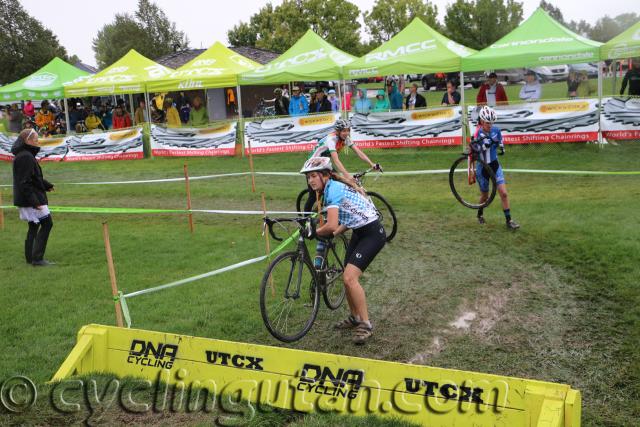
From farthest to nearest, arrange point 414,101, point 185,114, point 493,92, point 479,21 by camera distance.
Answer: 1. point 479,21
2. point 185,114
3. point 414,101
4. point 493,92

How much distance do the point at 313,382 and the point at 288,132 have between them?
686 inches

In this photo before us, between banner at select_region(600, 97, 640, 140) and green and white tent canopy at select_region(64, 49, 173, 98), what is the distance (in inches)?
655

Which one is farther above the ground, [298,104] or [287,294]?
[298,104]

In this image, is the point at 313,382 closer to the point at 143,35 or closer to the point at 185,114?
the point at 185,114

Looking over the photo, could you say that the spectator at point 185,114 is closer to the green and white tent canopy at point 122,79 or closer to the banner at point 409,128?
the green and white tent canopy at point 122,79

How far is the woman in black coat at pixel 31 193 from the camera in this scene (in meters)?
10.2

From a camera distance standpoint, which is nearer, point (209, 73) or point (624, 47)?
point (624, 47)

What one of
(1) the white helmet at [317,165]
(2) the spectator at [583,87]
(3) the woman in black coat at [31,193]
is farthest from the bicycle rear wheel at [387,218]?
(2) the spectator at [583,87]

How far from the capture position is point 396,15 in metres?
75.1

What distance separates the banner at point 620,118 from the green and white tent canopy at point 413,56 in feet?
14.7

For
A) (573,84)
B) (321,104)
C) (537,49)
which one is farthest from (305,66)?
(573,84)

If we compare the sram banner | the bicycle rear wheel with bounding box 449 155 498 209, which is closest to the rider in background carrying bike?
the bicycle rear wheel with bounding box 449 155 498 209

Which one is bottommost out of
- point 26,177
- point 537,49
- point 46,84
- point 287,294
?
point 287,294

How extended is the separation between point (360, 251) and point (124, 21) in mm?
83724
